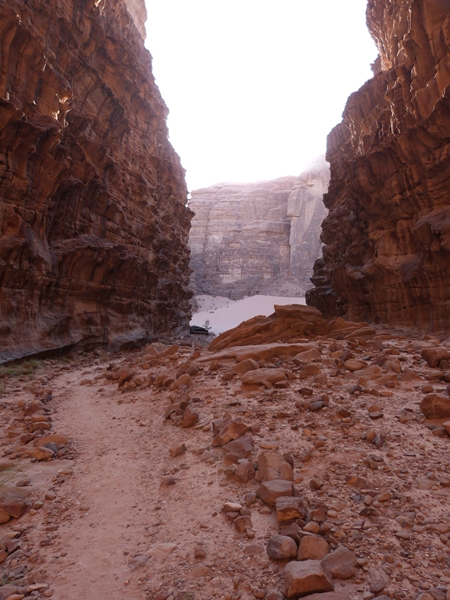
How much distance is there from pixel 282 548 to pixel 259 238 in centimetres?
7181

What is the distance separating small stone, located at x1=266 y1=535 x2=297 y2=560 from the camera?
213 cm

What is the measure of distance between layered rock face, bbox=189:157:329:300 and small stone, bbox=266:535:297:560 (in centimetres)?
5978

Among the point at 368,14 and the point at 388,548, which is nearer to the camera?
the point at 388,548

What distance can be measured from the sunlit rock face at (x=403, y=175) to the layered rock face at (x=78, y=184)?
10836mm

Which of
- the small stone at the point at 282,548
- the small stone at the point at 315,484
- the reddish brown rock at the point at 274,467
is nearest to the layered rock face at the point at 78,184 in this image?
the reddish brown rock at the point at 274,467

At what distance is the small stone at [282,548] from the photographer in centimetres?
213

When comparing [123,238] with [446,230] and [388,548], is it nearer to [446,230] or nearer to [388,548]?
[446,230]

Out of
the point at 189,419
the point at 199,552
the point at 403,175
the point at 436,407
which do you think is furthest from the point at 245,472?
the point at 403,175

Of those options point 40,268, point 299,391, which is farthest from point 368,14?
point 299,391

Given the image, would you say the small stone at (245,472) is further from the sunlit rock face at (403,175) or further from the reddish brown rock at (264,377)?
the sunlit rock face at (403,175)

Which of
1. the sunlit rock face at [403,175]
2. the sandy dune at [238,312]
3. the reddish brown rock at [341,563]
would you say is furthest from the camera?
the sandy dune at [238,312]

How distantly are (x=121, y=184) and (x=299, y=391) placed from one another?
55.2 ft

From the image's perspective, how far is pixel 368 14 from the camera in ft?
53.0

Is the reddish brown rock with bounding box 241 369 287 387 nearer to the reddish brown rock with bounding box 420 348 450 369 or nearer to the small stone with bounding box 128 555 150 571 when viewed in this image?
the reddish brown rock with bounding box 420 348 450 369
